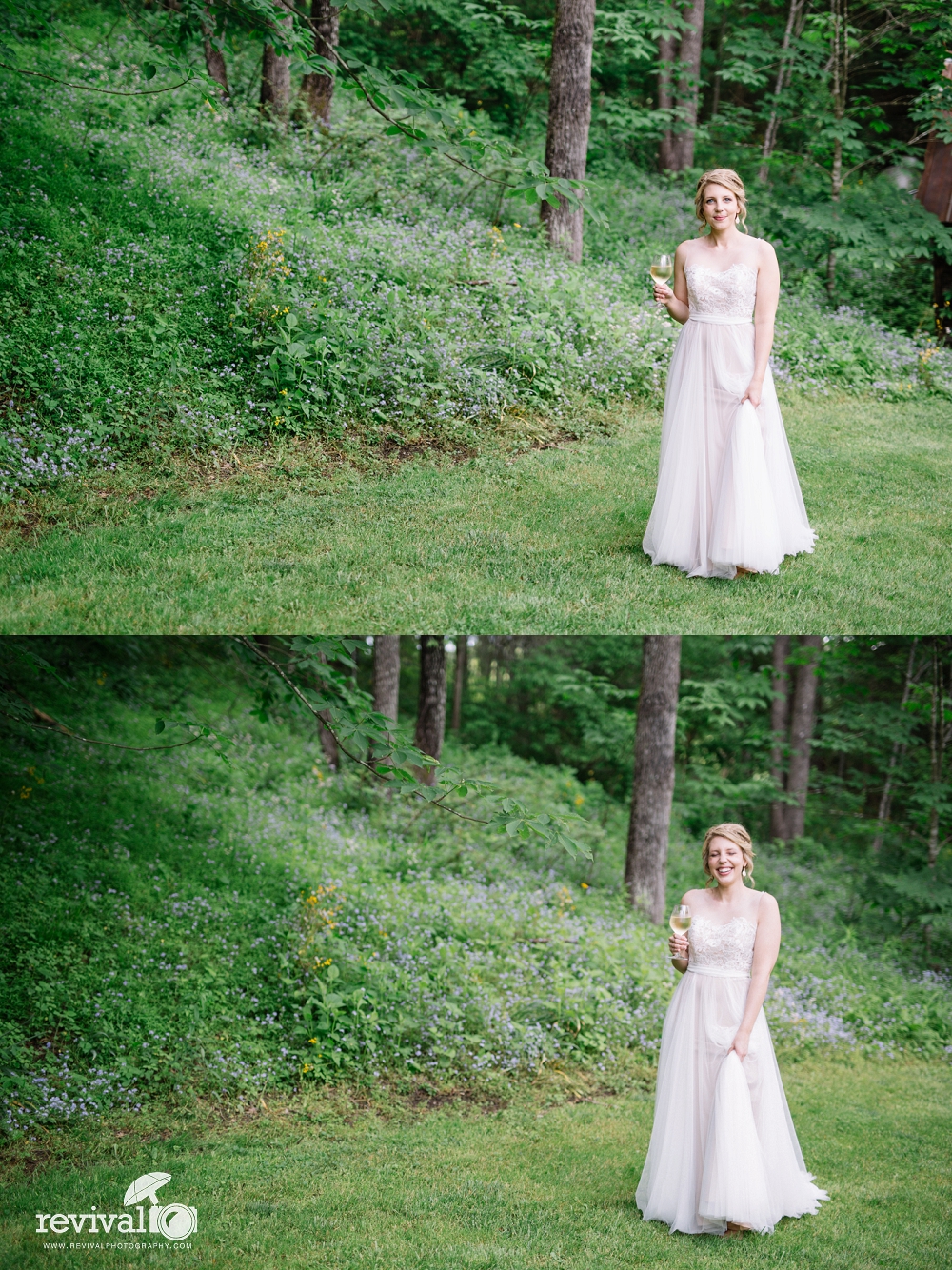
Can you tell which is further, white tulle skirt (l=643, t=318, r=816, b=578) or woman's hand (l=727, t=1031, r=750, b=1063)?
white tulle skirt (l=643, t=318, r=816, b=578)

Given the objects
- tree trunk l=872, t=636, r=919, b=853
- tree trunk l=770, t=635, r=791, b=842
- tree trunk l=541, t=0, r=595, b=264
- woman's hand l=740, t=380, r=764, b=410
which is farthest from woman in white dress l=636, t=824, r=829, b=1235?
tree trunk l=770, t=635, r=791, b=842

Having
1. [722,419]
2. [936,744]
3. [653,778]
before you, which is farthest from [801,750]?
[722,419]

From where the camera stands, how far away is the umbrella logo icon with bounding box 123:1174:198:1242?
17.1ft

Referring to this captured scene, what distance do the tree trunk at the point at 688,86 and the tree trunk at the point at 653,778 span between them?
865 cm

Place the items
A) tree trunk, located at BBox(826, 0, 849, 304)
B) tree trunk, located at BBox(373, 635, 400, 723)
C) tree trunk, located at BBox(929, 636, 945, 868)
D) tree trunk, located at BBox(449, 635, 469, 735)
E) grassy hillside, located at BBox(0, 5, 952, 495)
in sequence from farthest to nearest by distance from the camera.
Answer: tree trunk, located at BBox(449, 635, 469, 735), tree trunk, located at BBox(826, 0, 849, 304), tree trunk, located at BBox(373, 635, 400, 723), tree trunk, located at BBox(929, 636, 945, 868), grassy hillside, located at BBox(0, 5, 952, 495)

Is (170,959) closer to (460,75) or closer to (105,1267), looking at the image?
(105,1267)

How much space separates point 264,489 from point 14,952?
3.81 m

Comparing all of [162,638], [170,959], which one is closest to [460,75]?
[162,638]

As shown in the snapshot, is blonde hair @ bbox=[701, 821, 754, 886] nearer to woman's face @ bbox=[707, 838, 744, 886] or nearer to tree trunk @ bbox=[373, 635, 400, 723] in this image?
woman's face @ bbox=[707, 838, 744, 886]

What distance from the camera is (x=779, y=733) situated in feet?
50.2

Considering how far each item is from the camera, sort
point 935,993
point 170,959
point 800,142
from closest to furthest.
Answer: point 170,959 → point 935,993 → point 800,142

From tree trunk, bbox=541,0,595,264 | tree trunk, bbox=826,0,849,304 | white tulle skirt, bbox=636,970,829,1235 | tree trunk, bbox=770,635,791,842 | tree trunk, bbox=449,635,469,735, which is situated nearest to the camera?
white tulle skirt, bbox=636,970,829,1235

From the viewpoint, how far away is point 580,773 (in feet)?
52.5

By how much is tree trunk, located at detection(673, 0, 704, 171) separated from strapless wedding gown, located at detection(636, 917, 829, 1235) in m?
Result: 13.3
